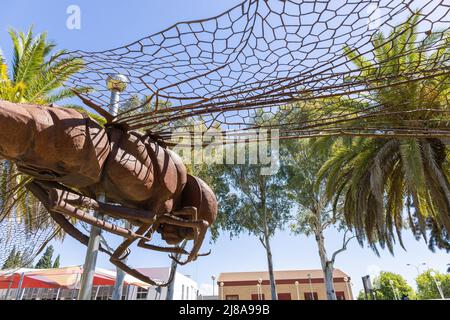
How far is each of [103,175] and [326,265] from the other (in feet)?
47.8

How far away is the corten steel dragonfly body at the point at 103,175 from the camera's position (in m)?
1.45

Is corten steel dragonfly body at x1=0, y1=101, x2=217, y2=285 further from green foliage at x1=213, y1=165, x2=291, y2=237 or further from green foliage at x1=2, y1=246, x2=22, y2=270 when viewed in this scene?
green foliage at x1=213, y1=165, x2=291, y2=237

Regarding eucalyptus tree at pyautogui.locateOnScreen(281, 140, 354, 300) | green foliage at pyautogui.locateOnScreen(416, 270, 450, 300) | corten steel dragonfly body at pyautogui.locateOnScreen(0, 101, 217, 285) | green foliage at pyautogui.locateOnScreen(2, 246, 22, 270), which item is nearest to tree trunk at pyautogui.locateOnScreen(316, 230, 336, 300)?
eucalyptus tree at pyautogui.locateOnScreen(281, 140, 354, 300)

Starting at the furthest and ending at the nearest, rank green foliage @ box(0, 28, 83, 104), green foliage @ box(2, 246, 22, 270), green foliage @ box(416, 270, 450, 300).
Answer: green foliage @ box(416, 270, 450, 300), green foliage @ box(0, 28, 83, 104), green foliage @ box(2, 246, 22, 270)

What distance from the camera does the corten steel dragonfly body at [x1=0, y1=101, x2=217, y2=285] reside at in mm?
1454

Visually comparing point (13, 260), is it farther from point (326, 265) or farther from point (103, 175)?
point (326, 265)

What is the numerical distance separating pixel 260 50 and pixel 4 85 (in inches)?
285

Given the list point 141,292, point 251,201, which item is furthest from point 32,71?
point 141,292

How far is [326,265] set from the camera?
1436 centimetres

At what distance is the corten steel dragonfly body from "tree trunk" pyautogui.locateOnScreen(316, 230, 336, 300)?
13400mm

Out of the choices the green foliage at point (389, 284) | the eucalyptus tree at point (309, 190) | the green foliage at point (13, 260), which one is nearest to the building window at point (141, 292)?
Answer: the eucalyptus tree at point (309, 190)

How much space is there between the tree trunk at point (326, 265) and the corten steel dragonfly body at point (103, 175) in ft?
44.0

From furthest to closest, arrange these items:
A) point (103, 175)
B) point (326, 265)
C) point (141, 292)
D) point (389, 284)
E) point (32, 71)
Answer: point (389, 284) → point (141, 292) → point (326, 265) → point (32, 71) → point (103, 175)

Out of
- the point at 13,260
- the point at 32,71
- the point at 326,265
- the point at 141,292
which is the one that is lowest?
the point at 13,260
